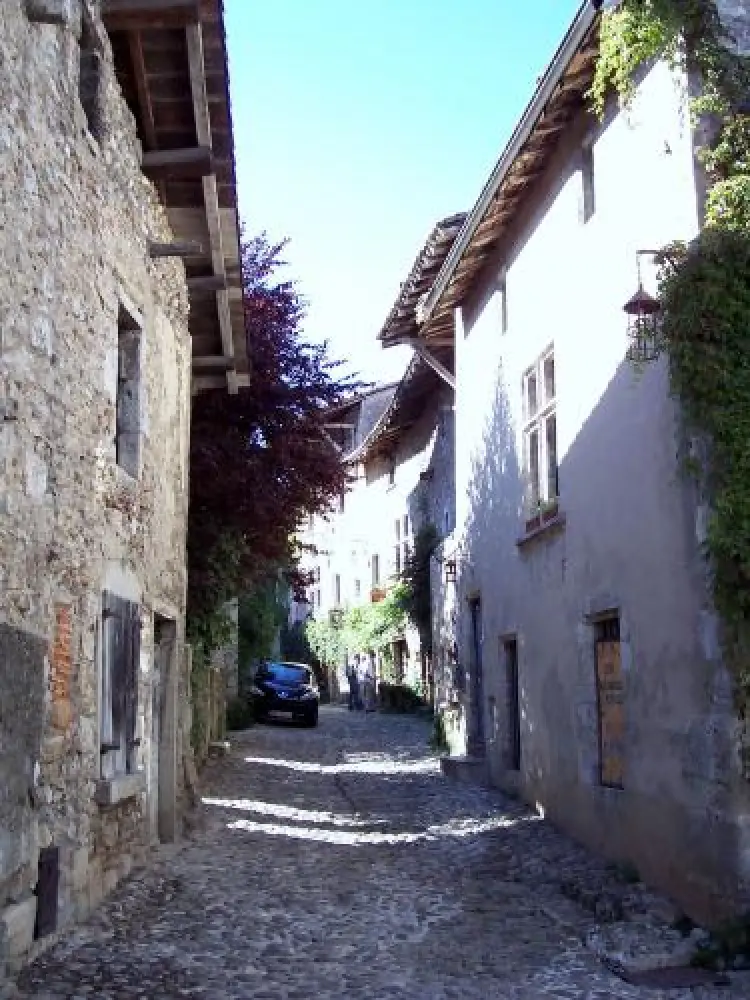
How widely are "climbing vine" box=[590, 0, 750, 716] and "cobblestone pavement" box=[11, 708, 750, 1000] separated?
1.83m

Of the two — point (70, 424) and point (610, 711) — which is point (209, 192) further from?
point (610, 711)

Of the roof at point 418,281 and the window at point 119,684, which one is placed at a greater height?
the roof at point 418,281

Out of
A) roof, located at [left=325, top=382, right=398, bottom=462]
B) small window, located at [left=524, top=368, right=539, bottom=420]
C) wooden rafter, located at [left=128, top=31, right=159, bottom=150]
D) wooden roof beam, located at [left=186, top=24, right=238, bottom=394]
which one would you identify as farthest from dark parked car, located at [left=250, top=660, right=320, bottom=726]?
wooden rafter, located at [left=128, top=31, right=159, bottom=150]

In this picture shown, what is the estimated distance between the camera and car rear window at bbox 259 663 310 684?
22.0 metres

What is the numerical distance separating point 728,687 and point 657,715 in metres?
1.13

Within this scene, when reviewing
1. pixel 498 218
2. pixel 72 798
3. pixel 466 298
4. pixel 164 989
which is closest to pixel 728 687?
pixel 164 989

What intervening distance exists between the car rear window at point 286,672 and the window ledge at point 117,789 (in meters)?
14.7

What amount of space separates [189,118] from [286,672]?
15654mm

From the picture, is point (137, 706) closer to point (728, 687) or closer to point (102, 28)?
point (728, 687)

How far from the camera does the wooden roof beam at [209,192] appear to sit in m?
7.35

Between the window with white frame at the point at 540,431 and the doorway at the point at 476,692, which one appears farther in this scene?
the doorway at the point at 476,692

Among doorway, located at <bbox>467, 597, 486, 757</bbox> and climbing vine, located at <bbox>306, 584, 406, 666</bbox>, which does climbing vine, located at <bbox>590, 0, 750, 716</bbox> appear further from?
climbing vine, located at <bbox>306, 584, 406, 666</bbox>

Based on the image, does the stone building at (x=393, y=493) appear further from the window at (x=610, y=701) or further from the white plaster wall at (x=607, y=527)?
the window at (x=610, y=701)

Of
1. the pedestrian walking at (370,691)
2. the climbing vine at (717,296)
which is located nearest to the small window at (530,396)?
the climbing vine at (717,296)
